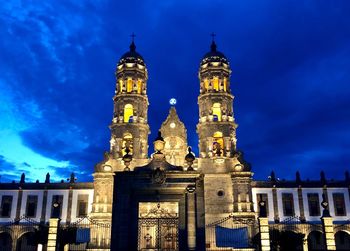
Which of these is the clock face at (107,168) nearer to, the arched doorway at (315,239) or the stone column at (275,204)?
the stone column at (275,204)

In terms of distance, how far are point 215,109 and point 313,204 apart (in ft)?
58.0

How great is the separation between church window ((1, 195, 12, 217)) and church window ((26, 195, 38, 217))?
2334 millimetres

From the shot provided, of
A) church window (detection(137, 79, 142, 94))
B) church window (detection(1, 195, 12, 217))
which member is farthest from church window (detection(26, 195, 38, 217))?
church window (detection(137, 79, 142, 94))

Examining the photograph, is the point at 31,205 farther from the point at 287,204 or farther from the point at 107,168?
the point at 287,204

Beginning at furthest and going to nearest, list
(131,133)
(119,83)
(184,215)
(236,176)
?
1. (119,83)
2. (131,133)
3. (236,176)
4. (184,215)

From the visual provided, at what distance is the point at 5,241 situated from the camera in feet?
160

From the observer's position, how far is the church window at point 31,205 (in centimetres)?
4856

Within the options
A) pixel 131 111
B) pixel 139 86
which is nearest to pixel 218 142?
pixel 131 111

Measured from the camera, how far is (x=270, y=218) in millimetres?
47812

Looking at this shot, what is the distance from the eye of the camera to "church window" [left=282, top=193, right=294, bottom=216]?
4828 cm

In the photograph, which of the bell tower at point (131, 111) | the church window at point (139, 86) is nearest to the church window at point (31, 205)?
the bell tower at point (131, 111)

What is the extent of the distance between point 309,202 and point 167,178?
3129cm

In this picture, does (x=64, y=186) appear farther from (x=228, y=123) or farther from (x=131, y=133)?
(x=228, y=123)

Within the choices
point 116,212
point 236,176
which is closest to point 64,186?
point 236,176
